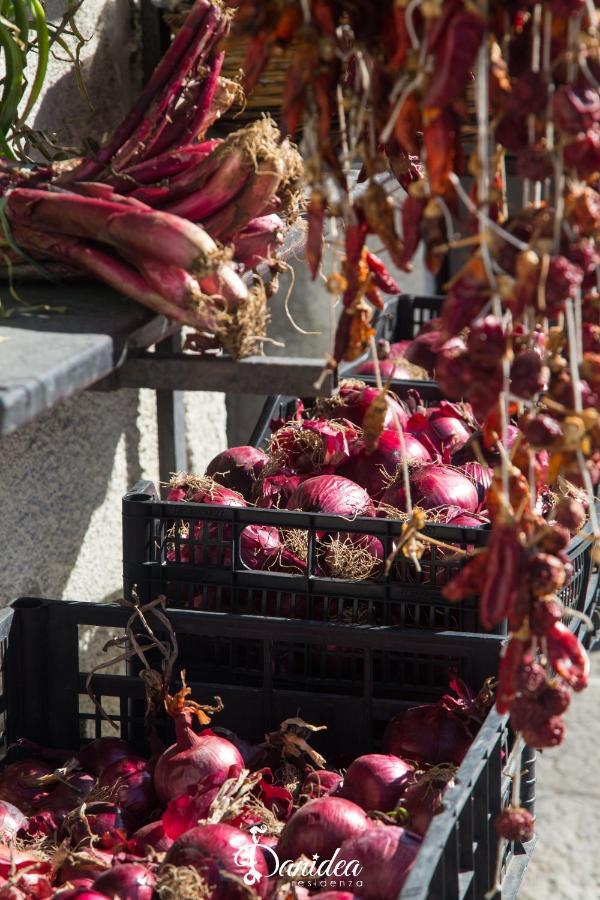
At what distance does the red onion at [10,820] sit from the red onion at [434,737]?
0.47m

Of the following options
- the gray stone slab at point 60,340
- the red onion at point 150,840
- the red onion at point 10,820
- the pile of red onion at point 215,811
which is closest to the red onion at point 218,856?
the pile of red onion at point 215,811

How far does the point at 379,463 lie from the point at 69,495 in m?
0.78

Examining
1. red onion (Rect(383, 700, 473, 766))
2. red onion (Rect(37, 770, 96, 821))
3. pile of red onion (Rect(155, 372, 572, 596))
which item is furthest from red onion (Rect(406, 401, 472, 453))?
red onion (Rect(37, 770, 96, 821))

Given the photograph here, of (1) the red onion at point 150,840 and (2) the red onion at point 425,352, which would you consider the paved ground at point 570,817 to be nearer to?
(2) the red onion at point 425,352

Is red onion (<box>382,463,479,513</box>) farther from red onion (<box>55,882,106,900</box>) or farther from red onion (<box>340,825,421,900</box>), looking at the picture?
red onion (<box>55,882,106,900</box>)

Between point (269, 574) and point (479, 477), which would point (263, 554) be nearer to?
point (269, 574)

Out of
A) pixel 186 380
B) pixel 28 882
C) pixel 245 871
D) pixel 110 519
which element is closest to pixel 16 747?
pixel 28 882

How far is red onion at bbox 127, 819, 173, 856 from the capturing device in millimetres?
1304

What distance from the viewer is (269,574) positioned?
150 centimetres

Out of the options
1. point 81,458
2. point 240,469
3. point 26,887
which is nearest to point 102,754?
point 26,887

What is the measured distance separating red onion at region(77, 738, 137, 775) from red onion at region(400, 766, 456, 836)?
1.34 feet

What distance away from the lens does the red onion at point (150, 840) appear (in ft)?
4.28

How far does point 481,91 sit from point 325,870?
33.0 inches

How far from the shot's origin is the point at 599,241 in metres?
0.80
